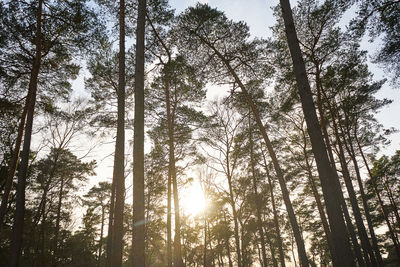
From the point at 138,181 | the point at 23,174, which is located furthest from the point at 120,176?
the point at 23,174

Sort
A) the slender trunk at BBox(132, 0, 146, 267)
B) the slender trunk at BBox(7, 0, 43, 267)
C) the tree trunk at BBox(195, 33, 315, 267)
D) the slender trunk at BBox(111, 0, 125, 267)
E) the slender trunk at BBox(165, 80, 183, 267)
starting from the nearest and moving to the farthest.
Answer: the slender trunk at BBox(132, 0, 146, 267)
the slender trunk at BBox(111, 0, 125, 267)
the slender trunk at BBox(7, 0, 43, 267)
the tree trunk at BBox(195, 33, 315, 267)
the slender trunk at BBox(165, 80, 183, 267)

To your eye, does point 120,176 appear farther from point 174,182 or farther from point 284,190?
point 284,190

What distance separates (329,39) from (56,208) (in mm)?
24121

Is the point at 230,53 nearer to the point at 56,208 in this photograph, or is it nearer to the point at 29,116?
the point at 29,116

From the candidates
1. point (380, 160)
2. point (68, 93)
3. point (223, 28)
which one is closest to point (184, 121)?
point (223, 28)

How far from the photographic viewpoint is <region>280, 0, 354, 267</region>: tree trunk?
13.4 ft

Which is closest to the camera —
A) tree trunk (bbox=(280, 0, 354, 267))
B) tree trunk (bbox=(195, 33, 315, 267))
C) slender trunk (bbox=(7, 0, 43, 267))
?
tree trunk (bbox=(280, 0, 354, 267))

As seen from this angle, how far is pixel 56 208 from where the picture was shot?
18.9 metres

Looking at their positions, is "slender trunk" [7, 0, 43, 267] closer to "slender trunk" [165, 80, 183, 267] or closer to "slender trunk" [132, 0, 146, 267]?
"slender trunk" [132, 0, 146, 267]

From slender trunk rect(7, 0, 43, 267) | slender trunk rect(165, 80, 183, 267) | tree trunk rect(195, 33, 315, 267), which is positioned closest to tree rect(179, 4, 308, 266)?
tree trunk rect(195, 33, 315, 267)

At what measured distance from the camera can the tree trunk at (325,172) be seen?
410 centimetres

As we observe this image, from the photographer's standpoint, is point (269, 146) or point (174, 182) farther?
point (174, 182)

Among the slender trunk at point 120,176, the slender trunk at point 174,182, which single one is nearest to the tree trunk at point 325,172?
the slender trunk at point 120,176

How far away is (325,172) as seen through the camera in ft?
14.7
